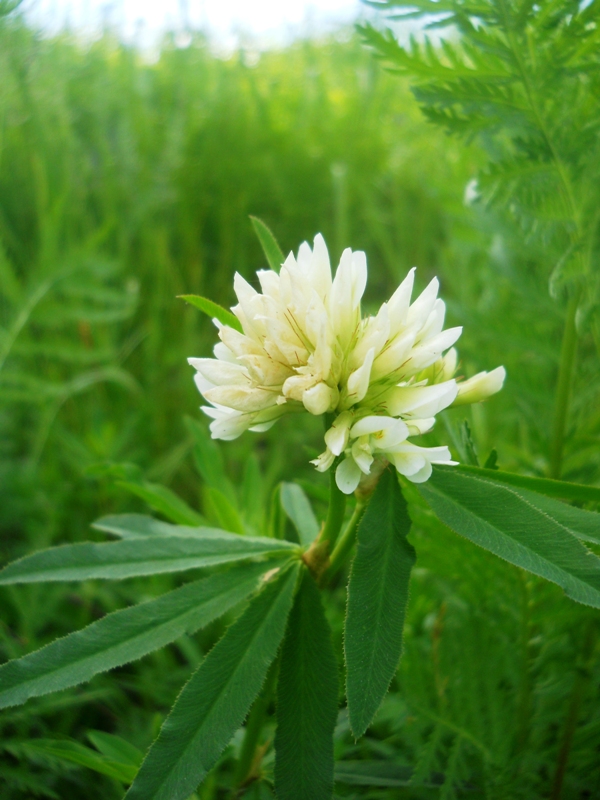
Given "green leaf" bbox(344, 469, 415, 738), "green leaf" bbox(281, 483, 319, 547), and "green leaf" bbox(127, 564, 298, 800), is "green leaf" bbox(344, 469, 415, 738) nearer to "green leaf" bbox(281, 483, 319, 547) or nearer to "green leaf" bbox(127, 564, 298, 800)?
"green leaf" bbox(127, 564, 298, 800)

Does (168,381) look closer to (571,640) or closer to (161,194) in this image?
→ (161,194)

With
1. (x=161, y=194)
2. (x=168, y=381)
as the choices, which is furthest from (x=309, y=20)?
(x=168, y=381)

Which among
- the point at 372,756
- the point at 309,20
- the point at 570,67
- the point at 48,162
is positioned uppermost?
the point at 309,20

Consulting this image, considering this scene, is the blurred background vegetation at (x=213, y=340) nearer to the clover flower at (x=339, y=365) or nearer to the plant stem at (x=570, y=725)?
the plant stem at (x=570, y=725)

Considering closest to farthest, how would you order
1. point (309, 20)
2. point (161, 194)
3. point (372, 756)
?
point (372, 756), point (161, 194), point (309, 20)

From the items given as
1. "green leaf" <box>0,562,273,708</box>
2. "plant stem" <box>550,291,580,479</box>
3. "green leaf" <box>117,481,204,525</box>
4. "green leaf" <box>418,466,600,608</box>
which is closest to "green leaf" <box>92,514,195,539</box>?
"green leaf" <box>117,481,204,525</box>

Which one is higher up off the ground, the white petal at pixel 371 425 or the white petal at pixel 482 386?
the white petal at pixel 371 425

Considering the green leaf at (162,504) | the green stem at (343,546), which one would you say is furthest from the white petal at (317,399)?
the green leaf at (162,504)

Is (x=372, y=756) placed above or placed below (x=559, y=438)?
below

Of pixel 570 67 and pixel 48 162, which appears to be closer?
pixel 570 67
